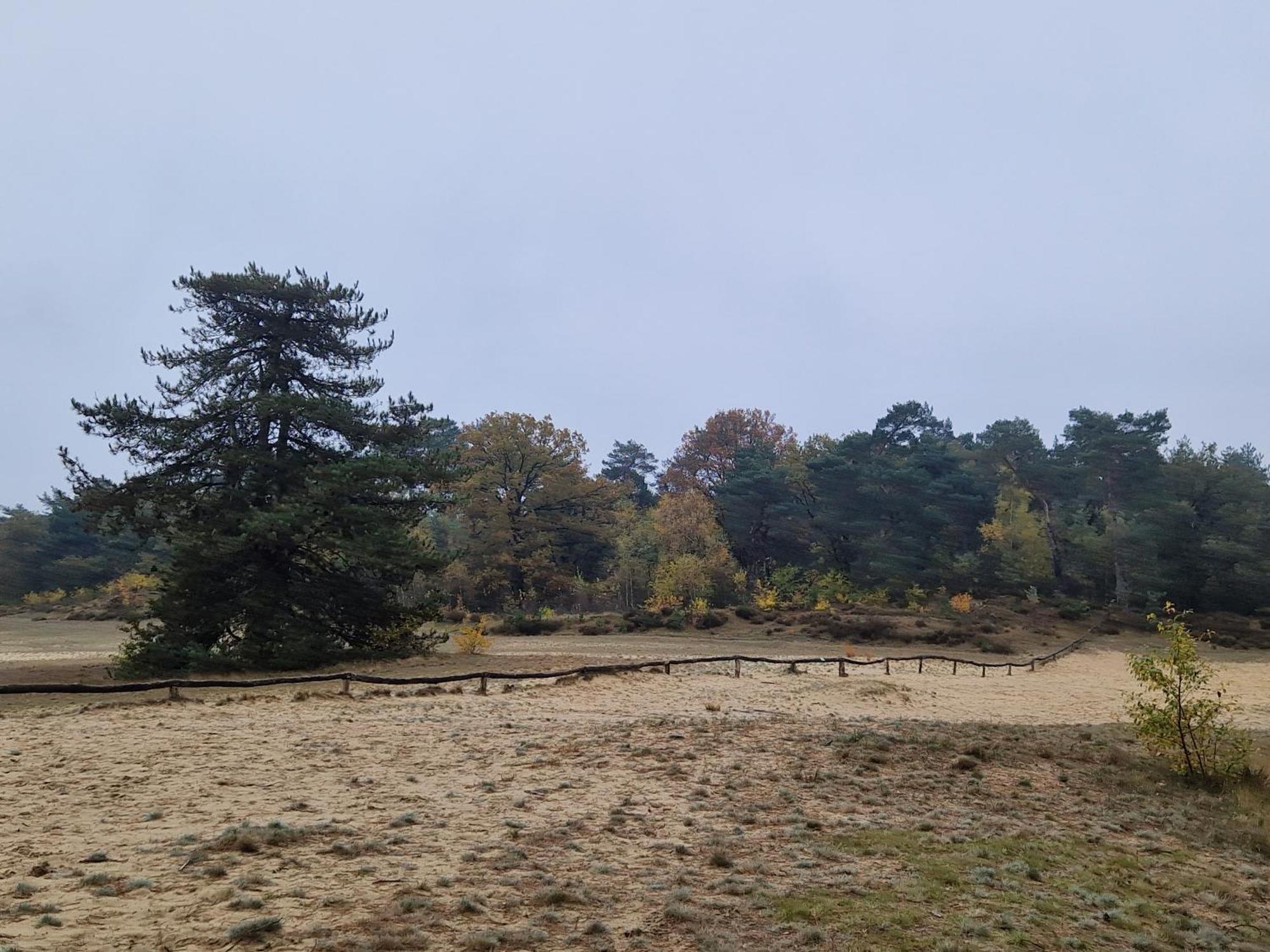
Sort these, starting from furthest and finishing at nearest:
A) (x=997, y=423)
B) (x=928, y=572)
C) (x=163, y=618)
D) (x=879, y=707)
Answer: (x=997, y=423) → (x=928, y=572) → (x=163, y=618) → (x=879, y=707)

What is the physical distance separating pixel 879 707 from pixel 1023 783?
287 inches

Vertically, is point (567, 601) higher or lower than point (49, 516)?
lower

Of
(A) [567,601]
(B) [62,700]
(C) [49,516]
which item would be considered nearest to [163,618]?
(B) [62,700]

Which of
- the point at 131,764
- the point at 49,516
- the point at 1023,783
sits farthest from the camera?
the point at 49,516

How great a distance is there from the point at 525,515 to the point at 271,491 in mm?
27527

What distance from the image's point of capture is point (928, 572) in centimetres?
4675

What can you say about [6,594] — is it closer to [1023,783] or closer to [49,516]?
[49,516]

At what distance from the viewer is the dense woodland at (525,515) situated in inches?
822

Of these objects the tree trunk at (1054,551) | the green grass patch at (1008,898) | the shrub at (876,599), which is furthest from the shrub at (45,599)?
the tree trunk at (1054,551)

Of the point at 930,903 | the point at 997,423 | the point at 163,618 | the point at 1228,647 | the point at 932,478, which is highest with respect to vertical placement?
the point at 997,423

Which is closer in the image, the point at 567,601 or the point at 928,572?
the point at 928,572

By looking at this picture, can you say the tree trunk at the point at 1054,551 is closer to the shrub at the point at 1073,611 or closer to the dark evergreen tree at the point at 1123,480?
the dark evergreen tree at the point at 1123,480

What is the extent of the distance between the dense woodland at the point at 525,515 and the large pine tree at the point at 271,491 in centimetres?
7

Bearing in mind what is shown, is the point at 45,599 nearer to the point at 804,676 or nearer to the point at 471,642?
the point at 471,642
